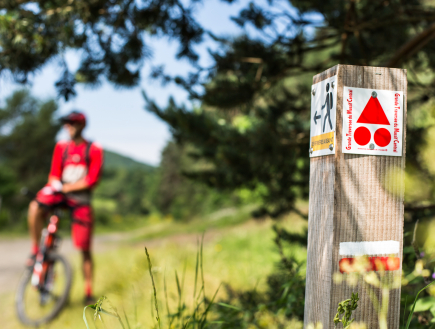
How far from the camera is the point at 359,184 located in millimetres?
1144

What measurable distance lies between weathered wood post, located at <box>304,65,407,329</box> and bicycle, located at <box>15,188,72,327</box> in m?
2.84

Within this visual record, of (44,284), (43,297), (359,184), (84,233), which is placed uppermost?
(359,184)

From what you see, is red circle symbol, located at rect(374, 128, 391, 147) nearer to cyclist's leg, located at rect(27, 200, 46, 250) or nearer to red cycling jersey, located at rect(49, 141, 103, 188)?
red cycling jersey, located at rect(49, 141, 103, 188)

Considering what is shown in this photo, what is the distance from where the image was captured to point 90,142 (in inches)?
141

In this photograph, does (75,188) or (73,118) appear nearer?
(75,188)

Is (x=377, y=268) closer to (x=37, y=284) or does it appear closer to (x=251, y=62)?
(x=251, y=62)

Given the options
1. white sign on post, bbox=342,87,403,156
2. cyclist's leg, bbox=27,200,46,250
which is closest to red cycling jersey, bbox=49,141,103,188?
cyclist's leg, bbox=27,200,46,250

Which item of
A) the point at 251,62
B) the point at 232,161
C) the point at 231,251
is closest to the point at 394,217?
the point at 232,161

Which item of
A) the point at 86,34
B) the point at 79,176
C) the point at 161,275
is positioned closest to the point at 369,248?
the point at 86,34

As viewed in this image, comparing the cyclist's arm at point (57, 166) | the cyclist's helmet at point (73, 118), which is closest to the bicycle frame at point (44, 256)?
the cyclist's arm at point (57, 166)

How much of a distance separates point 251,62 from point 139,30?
2.99 ft

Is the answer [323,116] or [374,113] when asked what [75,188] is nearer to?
[323,116]

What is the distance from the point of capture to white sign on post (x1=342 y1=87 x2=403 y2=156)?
114 cm

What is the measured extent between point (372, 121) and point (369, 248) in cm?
41
